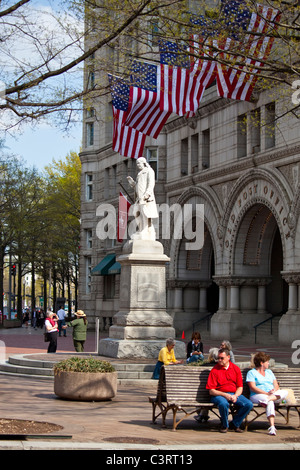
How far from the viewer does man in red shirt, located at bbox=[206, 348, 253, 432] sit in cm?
1284

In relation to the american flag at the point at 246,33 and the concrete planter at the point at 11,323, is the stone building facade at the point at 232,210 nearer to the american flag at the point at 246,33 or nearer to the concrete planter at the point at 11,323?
the american flag at the point at 246,33

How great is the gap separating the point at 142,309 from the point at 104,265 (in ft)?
101

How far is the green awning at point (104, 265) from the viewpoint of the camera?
170 ft

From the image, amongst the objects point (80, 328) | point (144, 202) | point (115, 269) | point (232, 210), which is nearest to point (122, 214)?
point (232, 210)

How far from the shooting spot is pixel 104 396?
53.0ft

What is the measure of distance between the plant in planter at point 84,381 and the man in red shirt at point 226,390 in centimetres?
343

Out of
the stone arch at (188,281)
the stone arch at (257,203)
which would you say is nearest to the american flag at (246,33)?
the stone arch at (257,203)

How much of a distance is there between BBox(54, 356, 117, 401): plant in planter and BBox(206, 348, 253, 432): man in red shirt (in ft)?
11.3

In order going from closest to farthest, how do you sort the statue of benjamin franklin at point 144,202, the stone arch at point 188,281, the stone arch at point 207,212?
the statue of benjamin franklin at point 144,202 < the stone arch at point 207,212 < the stone arch at point 188,281

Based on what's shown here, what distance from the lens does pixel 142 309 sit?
21500mm
